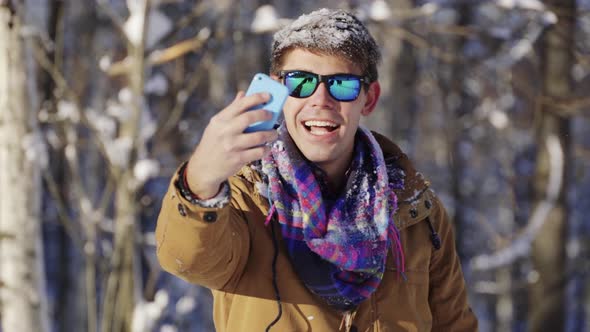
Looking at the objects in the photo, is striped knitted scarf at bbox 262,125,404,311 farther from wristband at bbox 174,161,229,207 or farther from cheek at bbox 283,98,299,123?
wristband at bbox 174,161,229,207

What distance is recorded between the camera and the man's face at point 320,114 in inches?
81.3

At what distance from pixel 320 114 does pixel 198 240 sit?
22.0 inches

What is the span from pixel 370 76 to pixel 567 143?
566cm

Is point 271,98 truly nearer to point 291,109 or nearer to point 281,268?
point 291,109

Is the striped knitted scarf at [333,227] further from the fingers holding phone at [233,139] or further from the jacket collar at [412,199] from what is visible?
the fingers holding phone at [233,139]

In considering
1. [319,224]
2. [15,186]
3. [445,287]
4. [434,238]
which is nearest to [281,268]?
[319,224]

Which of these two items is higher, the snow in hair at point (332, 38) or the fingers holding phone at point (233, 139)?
the snow in hair at point (332, 38)

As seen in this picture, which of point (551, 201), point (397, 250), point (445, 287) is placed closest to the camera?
point (397, 250)

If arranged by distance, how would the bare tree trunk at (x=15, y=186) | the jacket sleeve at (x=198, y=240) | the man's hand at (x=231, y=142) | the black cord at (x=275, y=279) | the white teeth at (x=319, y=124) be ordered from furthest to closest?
the bare tree trunk at (x=15, y=186), the white teeth at (x=319, y=124), the black cord at (x=275, y=279), the jacket sleeve at (x=198, y=240), the man's hand at (x=231, y=142)

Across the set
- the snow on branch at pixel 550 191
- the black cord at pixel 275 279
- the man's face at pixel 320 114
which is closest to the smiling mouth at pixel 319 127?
the man's face at pixel 320 114

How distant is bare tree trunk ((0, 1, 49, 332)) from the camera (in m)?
4.39

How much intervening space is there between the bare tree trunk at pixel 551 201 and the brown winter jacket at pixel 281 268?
5030mm

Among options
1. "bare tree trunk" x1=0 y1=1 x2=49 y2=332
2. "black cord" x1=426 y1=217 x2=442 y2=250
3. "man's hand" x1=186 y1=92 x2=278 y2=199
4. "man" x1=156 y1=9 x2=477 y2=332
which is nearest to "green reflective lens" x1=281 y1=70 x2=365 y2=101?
"man" x1=156 y1=9 x2=477 y2=332

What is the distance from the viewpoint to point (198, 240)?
1.71 meters
